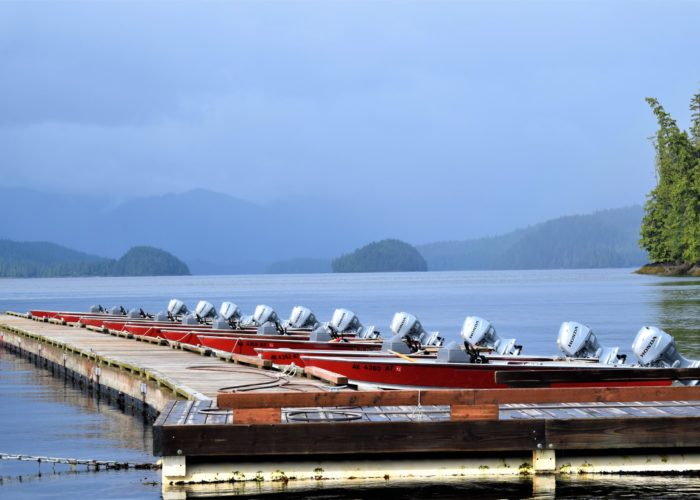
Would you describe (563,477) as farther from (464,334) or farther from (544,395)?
(464,334)

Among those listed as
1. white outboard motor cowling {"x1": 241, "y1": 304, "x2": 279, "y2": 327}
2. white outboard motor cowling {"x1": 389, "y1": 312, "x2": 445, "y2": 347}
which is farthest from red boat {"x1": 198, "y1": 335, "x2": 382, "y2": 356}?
white outboard motor cowling {"x1": 241, "y1": 304, "x2": 279, "y2": 327}

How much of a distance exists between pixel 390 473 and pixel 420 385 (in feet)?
29.2

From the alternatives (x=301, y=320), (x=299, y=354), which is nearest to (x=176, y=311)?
(x=301, y=320)

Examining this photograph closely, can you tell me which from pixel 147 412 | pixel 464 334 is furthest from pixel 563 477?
pixel 464 334

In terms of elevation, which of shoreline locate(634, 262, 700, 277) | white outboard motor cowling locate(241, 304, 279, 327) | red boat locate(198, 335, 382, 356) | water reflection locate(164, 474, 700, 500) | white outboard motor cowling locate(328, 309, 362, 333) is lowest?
water reflection locate(164, 474, 700, 500)

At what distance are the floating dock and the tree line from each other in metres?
120

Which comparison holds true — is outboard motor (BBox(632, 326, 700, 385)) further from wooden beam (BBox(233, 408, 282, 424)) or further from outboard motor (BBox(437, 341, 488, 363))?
wooden beam (BBox(233, 408, 282, 424))

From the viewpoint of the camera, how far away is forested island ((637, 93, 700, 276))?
132 meters

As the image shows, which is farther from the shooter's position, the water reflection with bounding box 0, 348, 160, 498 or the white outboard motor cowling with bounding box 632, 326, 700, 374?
the white outboard motor cowling with bounding box 632, 326, 700, 374

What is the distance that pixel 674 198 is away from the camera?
133875 mm

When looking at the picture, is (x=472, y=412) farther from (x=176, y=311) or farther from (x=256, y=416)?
(x=176, y=311)

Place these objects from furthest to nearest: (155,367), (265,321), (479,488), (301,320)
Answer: (301,320) < (265,321) < (155,367) < (479,488)

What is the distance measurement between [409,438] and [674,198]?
126448 millimetres

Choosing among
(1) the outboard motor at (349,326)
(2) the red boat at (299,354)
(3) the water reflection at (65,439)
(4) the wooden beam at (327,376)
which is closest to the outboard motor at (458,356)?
(2) the red boat at (299,354)
